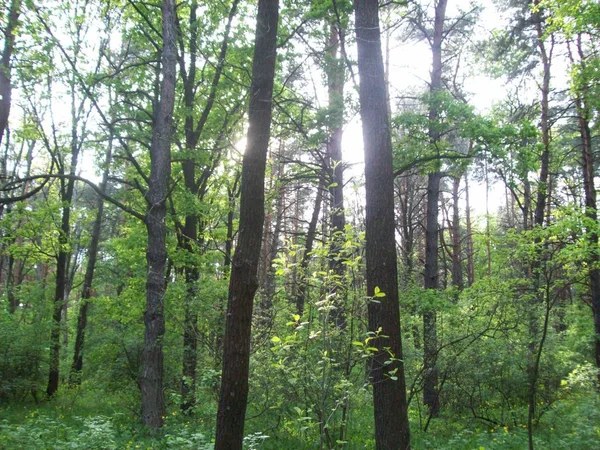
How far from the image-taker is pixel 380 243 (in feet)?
18.0

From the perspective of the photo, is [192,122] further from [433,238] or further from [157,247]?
[433,238]

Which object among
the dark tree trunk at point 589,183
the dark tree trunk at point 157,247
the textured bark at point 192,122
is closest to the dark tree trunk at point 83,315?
the textured bark at point 192,122

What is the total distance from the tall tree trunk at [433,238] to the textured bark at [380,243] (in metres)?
3.12

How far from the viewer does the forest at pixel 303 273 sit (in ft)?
16.5

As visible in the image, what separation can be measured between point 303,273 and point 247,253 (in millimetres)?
715

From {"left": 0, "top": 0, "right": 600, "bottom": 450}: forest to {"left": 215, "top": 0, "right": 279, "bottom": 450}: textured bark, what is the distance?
2 centimetres

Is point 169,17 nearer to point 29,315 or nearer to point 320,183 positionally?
point 320,183

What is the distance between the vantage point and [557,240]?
7.69m

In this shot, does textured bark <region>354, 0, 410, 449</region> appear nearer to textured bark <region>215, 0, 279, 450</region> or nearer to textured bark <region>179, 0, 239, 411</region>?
textured bark <region>215, 0, 279, 450</region>

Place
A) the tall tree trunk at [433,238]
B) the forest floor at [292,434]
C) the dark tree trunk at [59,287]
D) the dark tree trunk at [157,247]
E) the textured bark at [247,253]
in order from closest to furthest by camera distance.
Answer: the textured bark at [247,253] → the forest floor at [292,434] → the dark tree trunk at [157,247] → the tall tree trunk at [433,238] → the dark tree trunk at [59,287]

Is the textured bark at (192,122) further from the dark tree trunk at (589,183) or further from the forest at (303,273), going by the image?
the dark tree trunk at (589,183)

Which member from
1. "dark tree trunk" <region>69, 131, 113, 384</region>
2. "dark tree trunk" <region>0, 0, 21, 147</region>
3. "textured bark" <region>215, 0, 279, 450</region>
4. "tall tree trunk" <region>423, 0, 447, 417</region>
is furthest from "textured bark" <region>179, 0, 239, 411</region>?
"textured bark" <region>215, 0, 279, 450</region>

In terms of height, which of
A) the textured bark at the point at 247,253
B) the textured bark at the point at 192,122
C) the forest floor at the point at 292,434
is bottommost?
the forest floor at the point at 292,434

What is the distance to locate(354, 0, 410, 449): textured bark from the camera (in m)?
5.04
